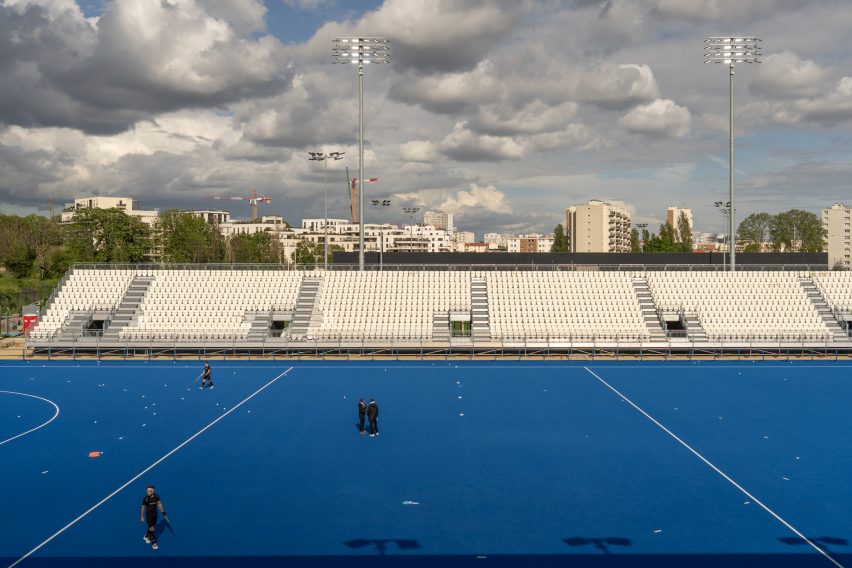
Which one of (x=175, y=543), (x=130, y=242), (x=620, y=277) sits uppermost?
(x=130, y=242)

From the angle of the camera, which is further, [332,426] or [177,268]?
[177,268]

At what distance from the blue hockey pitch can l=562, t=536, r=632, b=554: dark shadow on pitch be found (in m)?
0.06

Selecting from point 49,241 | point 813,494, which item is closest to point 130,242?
point 49,241

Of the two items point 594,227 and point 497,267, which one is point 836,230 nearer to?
point 594,227

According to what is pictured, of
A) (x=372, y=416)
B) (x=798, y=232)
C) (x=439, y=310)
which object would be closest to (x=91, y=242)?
(x=439, y=310)

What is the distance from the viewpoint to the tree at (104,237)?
277ft

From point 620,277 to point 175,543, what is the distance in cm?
4393

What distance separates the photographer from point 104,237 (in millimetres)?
84938

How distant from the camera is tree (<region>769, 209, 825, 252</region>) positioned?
153 meters

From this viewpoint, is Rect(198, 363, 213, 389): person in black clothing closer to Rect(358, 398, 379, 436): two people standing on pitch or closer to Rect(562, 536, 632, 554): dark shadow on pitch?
Rect(358, 398, 379, 436): two people standing on pitch

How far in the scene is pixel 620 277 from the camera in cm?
5172

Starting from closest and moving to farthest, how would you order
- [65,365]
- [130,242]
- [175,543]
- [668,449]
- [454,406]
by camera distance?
[175,543] < [668,449] < [454,406] < [65,365] < [130,242]

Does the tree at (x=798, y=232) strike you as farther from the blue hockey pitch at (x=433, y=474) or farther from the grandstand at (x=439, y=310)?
the blue hockey pitch at (x=433, y=474)

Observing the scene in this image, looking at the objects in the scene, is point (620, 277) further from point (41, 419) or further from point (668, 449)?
point (41, 419)
